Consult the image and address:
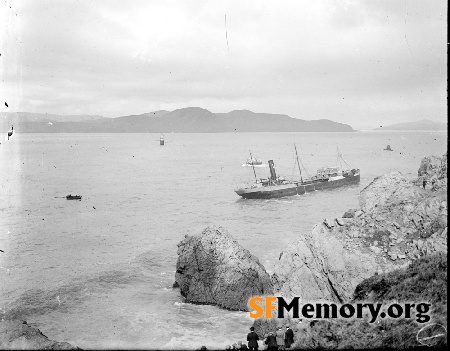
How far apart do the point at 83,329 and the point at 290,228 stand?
1029 inches

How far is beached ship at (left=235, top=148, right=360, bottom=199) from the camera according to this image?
63312 mm

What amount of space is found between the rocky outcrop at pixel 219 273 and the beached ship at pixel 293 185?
37777 mm

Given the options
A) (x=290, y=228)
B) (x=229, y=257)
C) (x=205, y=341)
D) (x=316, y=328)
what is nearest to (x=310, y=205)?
(x=290, y=228)

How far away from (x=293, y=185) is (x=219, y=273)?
44.7 metres

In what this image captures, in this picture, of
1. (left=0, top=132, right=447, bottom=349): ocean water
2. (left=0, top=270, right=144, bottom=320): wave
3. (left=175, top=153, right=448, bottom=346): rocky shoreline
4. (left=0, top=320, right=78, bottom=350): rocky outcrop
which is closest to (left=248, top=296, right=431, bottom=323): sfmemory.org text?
(left=175, top=153, right=448, bottom=346): rocky shoreline

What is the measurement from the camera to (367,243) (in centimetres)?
1791

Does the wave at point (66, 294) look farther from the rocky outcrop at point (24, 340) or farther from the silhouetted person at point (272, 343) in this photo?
the silhouetted person at point (272, 343)

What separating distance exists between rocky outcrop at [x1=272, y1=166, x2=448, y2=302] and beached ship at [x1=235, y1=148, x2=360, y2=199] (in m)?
43.4

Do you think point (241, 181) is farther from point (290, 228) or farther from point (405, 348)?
point (405, 348)

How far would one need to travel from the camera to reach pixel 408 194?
62.1 feet

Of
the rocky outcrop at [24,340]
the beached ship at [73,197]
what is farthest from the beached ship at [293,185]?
the rocky outcrop at [24,340]

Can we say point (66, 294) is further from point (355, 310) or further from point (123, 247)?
point (355, 310)

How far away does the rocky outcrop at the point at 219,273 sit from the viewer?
2331 centimetres

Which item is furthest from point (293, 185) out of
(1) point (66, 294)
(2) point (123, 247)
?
(1) point (66, 294)
